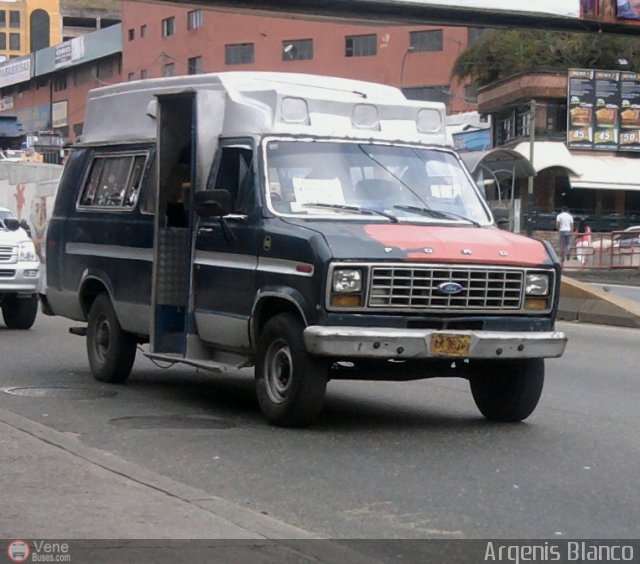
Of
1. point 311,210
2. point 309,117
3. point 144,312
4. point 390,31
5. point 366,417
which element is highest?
point 390,31

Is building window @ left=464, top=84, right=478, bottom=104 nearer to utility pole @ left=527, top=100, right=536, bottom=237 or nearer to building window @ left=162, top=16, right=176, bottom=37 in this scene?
utility pole @ left=527, top=100, right=536, bottom=237

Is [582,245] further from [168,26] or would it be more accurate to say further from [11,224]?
[168,26]

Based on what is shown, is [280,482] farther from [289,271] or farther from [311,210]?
[311,210]

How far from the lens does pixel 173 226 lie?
11273mm

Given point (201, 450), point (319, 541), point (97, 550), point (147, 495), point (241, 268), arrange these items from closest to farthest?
point (97, 550), point (319, 541), point (147, 495), point (201, 450), point (241, 268)

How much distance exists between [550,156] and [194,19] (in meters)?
36.3

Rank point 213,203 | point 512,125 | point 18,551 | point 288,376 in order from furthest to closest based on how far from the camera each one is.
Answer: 1. point 512,125
2. point 213,203
3. point 288,376
4. point 18,551

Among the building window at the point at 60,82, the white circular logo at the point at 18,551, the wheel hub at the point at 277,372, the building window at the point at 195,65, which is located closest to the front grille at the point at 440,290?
the wheel hub at the point at 277,372

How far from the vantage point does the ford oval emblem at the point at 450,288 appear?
Result: 9297 mm

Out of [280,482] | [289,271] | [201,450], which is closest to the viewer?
[280,482]

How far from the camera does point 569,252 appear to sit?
38875 millimetres

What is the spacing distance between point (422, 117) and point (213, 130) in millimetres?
1784

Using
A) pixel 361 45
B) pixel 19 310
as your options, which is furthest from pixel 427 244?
pixel 361 45

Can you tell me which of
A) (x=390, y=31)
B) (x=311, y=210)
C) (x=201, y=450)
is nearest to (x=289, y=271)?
(x=311, y=210)
